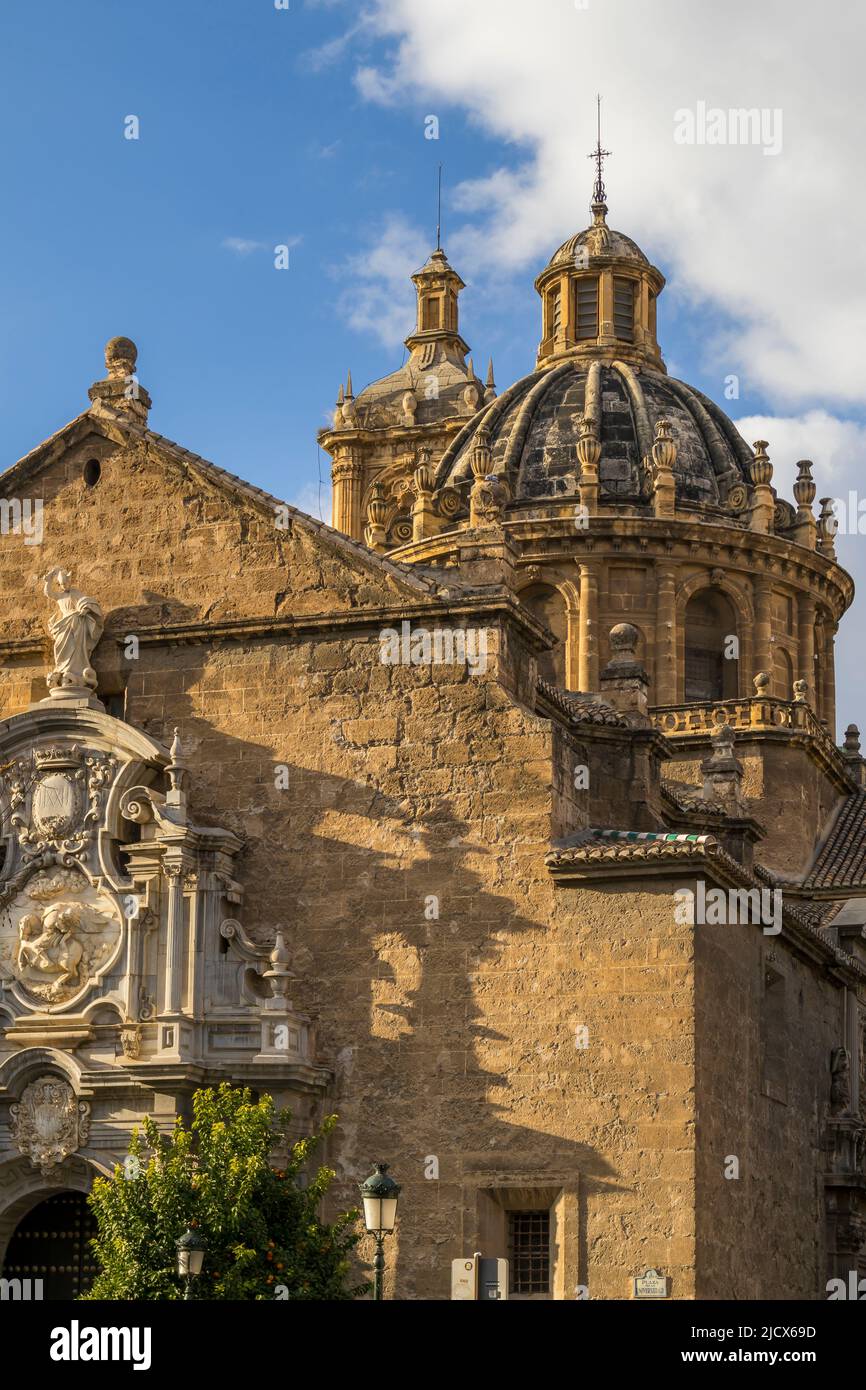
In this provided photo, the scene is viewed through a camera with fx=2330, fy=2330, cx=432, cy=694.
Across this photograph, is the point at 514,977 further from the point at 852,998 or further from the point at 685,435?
the point at 685,435

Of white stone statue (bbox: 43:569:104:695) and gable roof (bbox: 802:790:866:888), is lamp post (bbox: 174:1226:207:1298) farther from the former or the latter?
gable roof (bbox: 802:790:866:888)

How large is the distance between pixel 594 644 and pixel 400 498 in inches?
402

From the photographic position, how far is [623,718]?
110ft

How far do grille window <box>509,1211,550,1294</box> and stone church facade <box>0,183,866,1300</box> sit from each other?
0.03m

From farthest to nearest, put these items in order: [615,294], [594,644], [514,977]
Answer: [615,294] → [594,644] → [514,977]

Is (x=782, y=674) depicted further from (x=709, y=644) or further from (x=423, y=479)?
(x=423, y=479)

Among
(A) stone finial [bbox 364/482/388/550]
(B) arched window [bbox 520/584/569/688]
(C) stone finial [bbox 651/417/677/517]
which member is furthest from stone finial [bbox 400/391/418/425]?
(B) arched window [bbox 520/584/569/688]

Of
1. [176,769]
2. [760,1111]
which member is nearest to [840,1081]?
[760,1111]

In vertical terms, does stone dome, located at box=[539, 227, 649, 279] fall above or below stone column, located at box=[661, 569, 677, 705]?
above

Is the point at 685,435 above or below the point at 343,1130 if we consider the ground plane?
above

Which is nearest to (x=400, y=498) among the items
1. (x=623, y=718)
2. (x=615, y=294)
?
(x=615, y=294)

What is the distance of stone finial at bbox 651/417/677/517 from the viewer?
52094mm

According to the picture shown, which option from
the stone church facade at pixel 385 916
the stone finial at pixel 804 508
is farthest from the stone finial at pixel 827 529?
the stone church facade at pixel 385 916

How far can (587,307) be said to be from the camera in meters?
59.0
